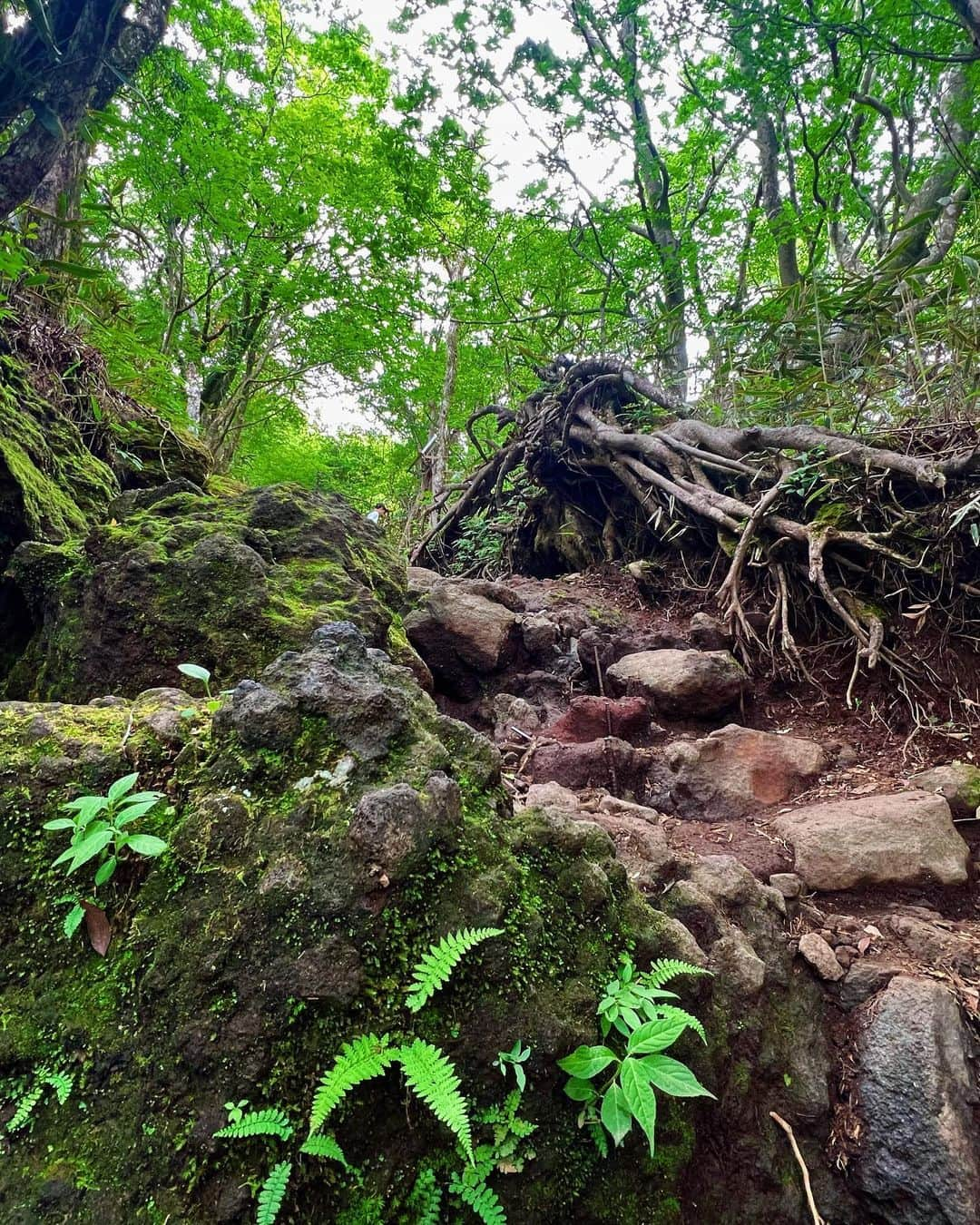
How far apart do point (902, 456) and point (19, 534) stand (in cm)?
468

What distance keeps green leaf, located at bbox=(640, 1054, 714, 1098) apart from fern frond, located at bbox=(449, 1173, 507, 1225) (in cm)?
36

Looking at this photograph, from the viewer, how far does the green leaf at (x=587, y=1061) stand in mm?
1218

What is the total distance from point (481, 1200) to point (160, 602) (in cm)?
221

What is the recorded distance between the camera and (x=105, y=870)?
4.21ft

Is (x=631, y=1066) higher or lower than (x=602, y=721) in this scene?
lower

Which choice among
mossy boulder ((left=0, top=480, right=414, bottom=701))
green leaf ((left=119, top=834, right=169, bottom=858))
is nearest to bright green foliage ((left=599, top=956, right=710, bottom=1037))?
green leaf ((left=119, top=834, right=169, bottom=858))

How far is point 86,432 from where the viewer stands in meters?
3.61

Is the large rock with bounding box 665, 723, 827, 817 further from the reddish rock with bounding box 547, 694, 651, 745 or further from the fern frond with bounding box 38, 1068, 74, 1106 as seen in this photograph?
the fern frond with bounding box 38, 1068, 74, 1106

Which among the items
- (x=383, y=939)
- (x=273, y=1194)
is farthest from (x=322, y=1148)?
(x=383, y=939)

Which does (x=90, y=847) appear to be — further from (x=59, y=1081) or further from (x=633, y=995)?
(x=633, y=995)

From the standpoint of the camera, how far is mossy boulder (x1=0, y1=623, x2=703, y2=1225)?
105 centimetres

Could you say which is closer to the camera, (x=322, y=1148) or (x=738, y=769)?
(x=322, y=1148)

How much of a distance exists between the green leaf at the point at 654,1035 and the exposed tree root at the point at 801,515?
2539mm

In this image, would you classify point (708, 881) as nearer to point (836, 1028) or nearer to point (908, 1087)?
point (836, 1028)
